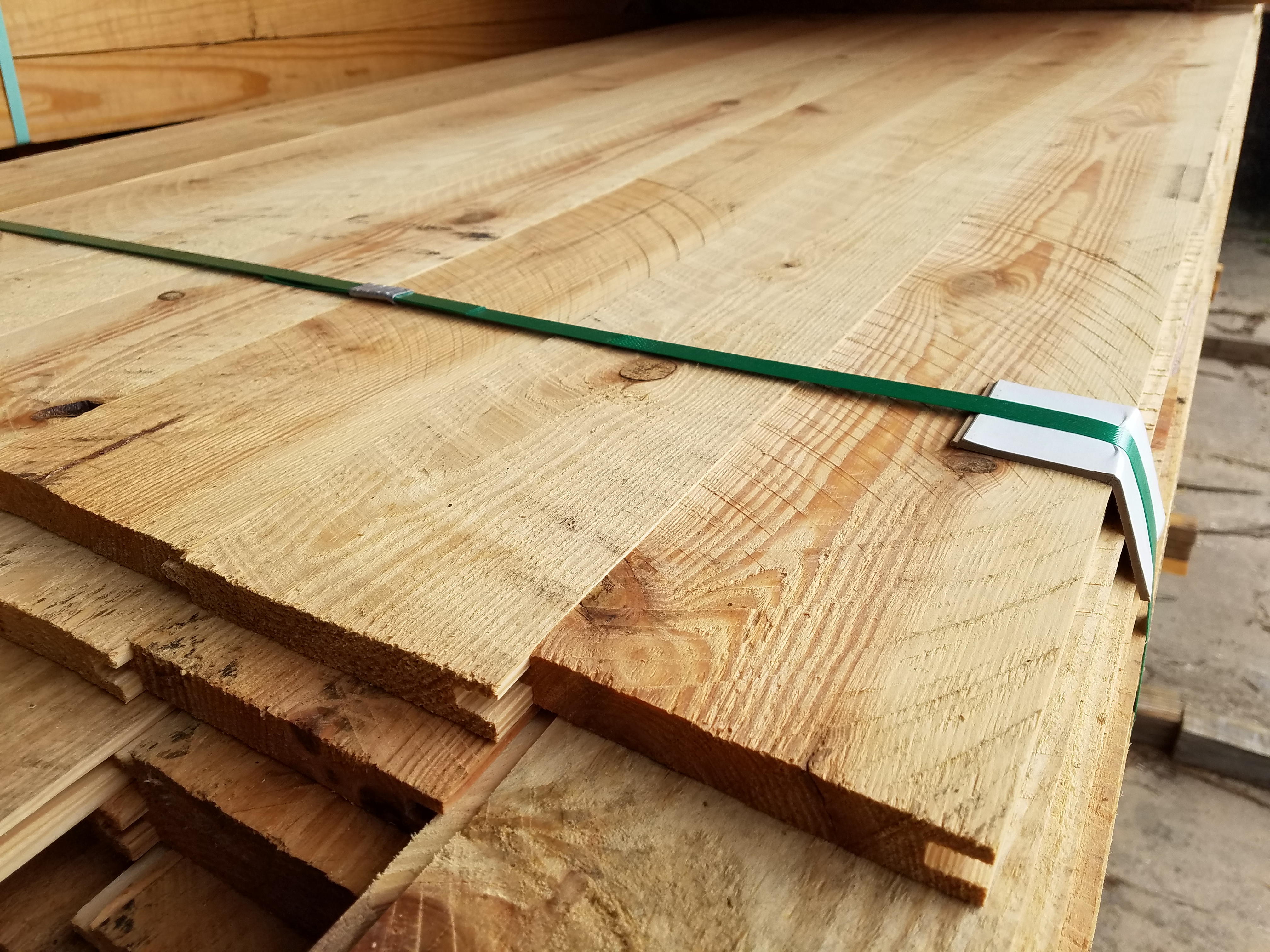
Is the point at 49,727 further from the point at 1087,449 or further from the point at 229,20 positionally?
the point at 229,20

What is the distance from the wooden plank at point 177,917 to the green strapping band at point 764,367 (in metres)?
0.60

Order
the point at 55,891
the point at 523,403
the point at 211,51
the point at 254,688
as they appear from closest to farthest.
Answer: the point at 254,688, the point at 55,891, the point at 523,403, the point at 211,51

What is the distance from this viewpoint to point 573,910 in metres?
0.53

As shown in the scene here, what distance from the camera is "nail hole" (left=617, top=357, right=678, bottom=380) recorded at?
3.11 feet

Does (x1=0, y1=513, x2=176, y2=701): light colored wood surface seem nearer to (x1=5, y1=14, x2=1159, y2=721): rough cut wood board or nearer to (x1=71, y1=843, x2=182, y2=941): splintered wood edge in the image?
(x1=5, y1=14, x2=1159, y2=721): rough cut wood board

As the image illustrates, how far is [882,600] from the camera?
65 cm

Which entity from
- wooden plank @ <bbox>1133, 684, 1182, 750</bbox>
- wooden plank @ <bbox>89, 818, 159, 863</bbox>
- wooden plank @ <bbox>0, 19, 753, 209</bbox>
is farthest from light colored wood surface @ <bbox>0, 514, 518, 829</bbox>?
wooden plank @ <bbox>1133, 684, 1182, 750</bbox>

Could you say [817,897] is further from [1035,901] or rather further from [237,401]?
[237,401]

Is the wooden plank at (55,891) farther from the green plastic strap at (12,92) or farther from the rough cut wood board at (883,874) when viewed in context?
the green plastic strap at (12,92)

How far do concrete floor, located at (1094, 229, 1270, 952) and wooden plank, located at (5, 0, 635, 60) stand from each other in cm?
277

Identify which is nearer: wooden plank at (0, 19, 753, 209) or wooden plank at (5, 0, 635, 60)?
wooden plank at (0, 19, 753, 209)

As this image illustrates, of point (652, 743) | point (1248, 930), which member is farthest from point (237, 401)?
point (1248, 930)

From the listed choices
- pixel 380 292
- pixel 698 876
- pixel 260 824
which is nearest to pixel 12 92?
pixel 380 292

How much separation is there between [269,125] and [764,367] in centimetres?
152
